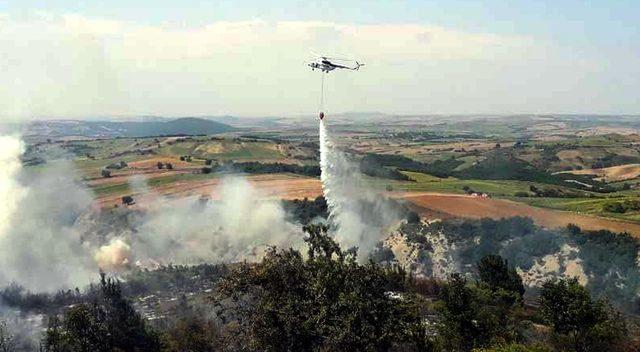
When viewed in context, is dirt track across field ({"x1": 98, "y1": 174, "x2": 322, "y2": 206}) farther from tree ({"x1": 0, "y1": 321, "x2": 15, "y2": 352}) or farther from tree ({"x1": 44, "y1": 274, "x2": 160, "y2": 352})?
tree ({"x1": 44, "y1": 274, "x2": 160, "y2": 352})

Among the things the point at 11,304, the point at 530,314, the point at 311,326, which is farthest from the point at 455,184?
the point at 311,326

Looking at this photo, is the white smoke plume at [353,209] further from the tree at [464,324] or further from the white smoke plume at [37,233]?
the tree at [464,324]

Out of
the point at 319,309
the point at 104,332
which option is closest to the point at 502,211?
the point at 319,309

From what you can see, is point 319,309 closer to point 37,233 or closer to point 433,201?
point 433,201

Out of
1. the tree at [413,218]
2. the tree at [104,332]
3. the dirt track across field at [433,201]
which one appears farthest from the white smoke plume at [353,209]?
the tree at [104,332]

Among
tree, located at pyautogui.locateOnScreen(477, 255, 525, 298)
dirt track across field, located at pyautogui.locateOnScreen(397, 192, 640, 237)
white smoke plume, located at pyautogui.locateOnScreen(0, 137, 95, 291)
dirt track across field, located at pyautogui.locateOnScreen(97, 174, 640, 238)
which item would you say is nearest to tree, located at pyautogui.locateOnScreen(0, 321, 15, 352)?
white smoke plume, located at pyautogui.locateOnScreen(0, 137, 95, 291)

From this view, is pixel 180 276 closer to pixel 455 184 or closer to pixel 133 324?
pixel 133 324
